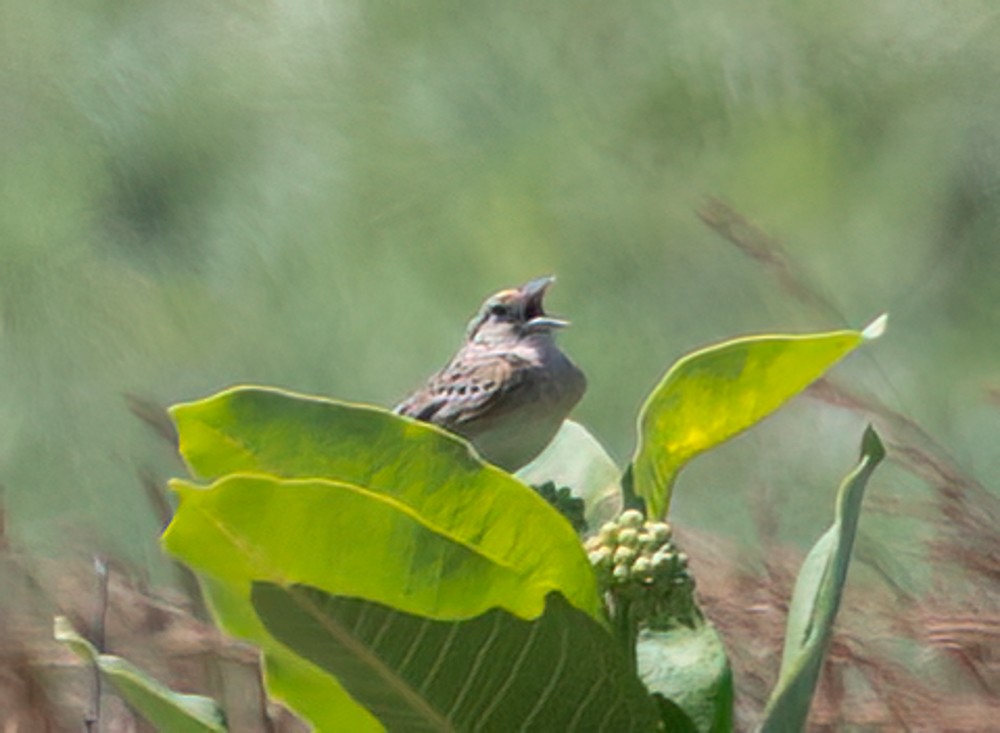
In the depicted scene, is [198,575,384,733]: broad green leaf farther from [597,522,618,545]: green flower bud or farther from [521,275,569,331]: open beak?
[521,275,569,331]: open beak

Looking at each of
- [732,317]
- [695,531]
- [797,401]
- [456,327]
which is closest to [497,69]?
[456,327]

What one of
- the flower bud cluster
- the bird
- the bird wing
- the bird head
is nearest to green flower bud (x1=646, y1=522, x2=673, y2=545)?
the flower bud cluster

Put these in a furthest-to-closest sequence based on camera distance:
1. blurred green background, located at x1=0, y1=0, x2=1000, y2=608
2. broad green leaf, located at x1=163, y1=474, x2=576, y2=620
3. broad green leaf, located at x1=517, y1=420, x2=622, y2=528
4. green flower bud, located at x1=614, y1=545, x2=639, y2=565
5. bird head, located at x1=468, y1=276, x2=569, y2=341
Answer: blurred green background, located at x1=0, y1=0, x2=1000, y2=608 → bird head, located at x1=468, y1=276, x2=569, y2=341 → broad green leaf, located at x1=517, y1=420, x2=622, y2=528 → green flower bud, located at x1=614, y1=545, x2=639, y2=565 → broad green leaf, located at x1=163, y1=474, x2=576, y2=620

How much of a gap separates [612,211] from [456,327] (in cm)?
24

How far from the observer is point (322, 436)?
0.67 meters

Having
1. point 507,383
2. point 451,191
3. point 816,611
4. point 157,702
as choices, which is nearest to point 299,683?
point 157,702

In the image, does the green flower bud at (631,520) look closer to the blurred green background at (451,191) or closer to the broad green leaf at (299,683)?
the broad green leaf at (299,683)

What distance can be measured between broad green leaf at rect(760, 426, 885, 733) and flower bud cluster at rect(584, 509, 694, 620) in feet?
0.15

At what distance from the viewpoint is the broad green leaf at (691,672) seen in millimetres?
728

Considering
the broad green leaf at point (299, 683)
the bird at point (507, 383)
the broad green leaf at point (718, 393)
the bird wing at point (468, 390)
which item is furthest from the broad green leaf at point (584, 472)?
the bird wing at point (468, 390)

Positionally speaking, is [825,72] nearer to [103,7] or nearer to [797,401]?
[797,401]

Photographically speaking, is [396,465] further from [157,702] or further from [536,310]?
[536,310]

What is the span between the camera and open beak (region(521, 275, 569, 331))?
6.11 feet

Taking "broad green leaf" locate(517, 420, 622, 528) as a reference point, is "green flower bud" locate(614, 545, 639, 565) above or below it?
below
